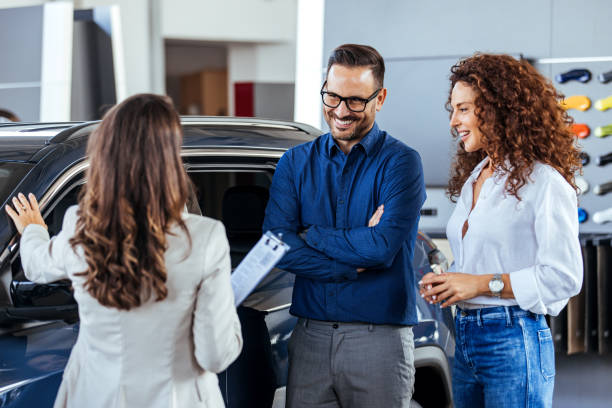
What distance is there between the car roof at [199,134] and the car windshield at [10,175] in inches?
0.9

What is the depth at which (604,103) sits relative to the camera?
13.2 ft

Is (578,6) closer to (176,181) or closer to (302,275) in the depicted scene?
(302,275)

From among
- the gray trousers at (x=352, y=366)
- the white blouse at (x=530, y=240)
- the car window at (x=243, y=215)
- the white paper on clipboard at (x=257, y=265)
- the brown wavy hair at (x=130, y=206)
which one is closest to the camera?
the brown wavy hair at (x=130, y=206)

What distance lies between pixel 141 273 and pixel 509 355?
3.18 ft

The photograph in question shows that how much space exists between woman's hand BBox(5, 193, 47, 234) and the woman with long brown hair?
0.19m

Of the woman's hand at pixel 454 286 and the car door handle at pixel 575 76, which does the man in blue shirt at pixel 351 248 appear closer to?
the woman's hand at pixel 454 286

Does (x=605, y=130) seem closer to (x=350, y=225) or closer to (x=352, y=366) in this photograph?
(x=350, y=225)

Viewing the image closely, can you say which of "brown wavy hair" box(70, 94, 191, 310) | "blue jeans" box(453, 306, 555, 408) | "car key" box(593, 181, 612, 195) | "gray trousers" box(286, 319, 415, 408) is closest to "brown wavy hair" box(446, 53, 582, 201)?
"blue jeans" box(453, 306, 555, 408)

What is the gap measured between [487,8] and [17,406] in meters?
3.41

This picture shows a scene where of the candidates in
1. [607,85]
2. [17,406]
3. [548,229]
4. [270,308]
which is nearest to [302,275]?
[270,308]

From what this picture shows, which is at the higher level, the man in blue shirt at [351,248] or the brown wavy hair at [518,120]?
the brown wavy hair at [518,120]

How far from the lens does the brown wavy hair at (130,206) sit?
1511 mm

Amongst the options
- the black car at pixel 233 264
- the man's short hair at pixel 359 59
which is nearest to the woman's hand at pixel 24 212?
the black car at pixel 233 264

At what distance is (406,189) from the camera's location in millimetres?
2129
